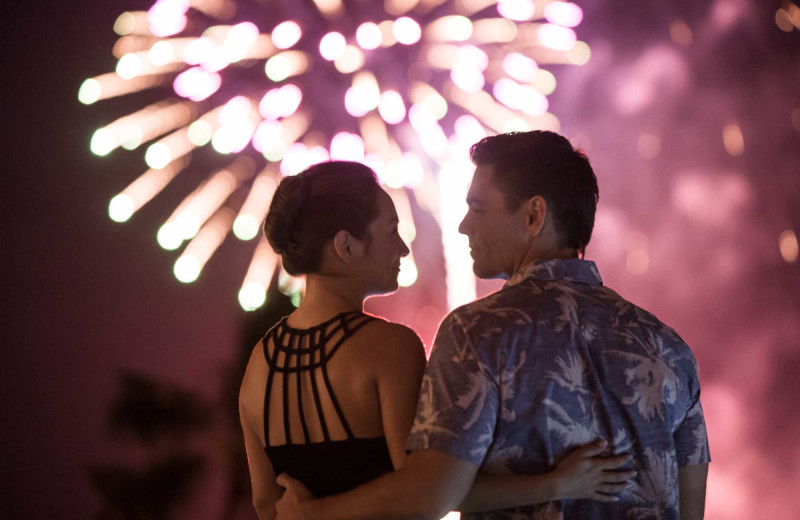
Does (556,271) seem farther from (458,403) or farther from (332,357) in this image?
(332,357)

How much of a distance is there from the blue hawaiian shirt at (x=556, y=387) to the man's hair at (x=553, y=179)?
4.2 inches

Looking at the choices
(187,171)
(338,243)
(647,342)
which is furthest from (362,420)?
(187,171)

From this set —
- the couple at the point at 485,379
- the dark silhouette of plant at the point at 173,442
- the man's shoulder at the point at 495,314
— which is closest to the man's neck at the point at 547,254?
the couple at the point at 485,379

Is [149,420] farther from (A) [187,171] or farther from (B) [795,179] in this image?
(B) [795,179]

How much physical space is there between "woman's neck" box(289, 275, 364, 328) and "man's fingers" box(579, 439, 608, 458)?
1.83 ft

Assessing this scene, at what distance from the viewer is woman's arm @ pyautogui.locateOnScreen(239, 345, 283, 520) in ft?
5.56

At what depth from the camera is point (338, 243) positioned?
1660mm

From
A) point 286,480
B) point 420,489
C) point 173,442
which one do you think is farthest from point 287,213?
point 173,442

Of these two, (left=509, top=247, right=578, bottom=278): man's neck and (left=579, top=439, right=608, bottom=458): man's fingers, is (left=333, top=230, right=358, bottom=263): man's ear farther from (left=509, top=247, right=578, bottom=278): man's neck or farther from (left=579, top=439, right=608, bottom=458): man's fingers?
(left=579, top=439, right=608, bottom=458): man's fingers

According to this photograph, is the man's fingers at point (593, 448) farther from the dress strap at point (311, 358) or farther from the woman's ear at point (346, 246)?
the woman's ear at point (346, 246)

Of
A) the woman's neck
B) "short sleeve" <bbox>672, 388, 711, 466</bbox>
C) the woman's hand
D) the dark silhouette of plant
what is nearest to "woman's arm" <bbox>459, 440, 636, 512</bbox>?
the woman's hand

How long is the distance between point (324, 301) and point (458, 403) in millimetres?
507

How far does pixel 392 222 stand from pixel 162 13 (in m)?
3.21

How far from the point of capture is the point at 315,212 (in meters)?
1.65
